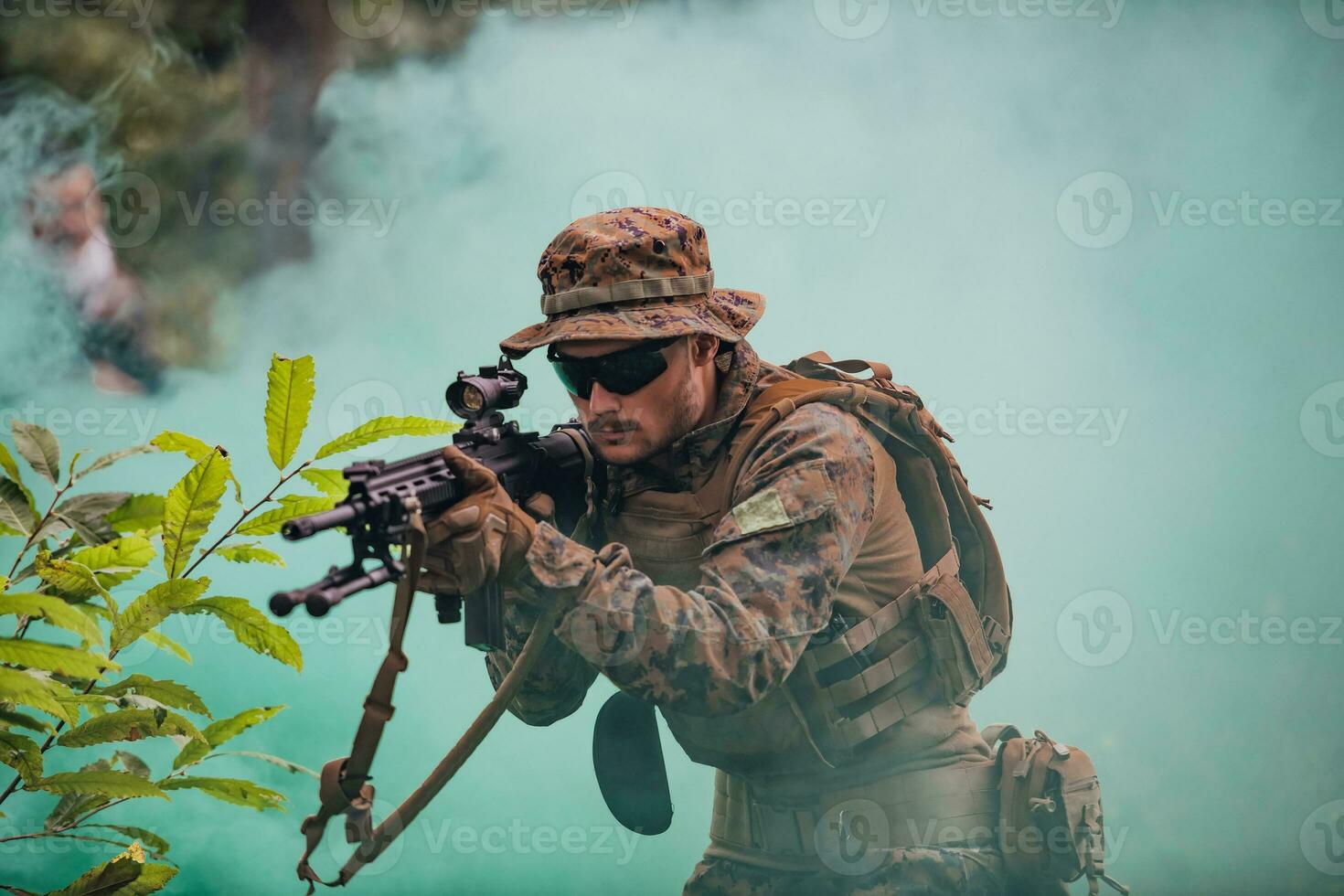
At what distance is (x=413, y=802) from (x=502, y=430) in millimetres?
654

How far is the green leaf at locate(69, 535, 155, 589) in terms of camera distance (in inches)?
78.3

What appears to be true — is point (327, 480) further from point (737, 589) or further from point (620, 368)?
point (737, 589)

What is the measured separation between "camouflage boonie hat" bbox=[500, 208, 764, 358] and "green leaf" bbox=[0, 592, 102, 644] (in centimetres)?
82

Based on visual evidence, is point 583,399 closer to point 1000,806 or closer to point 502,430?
point 502,430

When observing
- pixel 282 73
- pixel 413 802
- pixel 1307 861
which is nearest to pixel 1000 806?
pixel 413 802

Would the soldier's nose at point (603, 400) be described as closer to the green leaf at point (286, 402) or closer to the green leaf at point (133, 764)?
the green leaf at point (286, 402)

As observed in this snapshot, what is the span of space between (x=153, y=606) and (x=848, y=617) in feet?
3.91

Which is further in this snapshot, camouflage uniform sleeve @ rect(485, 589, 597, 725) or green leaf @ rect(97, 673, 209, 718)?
camouflage uniform sleeve @ rect(485, 589, 597, 725)

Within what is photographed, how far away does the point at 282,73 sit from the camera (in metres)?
5.02
